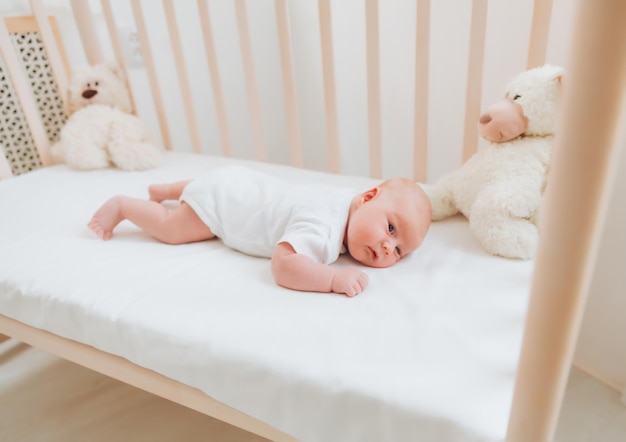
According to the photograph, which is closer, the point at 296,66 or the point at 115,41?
the point at 115,41

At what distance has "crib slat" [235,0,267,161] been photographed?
3.55ft

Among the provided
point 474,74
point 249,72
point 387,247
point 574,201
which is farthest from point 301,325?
point 249,72

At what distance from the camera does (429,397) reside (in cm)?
47

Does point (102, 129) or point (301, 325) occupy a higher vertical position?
point (102, 129)

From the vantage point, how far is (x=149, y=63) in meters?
1.23

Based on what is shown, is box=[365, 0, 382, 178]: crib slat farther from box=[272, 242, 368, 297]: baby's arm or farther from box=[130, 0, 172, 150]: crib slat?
box=[130, 0, 172, 150]: crib slat

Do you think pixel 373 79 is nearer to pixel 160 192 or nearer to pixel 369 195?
pixel 369 195

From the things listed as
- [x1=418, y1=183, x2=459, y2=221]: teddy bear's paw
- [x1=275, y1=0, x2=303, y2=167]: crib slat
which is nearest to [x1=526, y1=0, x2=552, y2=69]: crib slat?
[x1=418, y1=183, x2=459, y2=221]: teddy bear's paw

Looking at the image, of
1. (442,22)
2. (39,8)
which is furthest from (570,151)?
(39,8)

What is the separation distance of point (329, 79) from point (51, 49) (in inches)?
30.4

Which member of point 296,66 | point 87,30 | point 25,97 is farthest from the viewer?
point 296,66

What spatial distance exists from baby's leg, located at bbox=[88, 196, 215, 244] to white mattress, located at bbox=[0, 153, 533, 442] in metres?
0.02

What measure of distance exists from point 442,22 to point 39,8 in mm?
1034

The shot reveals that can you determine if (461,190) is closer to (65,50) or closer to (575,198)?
(575,198)
